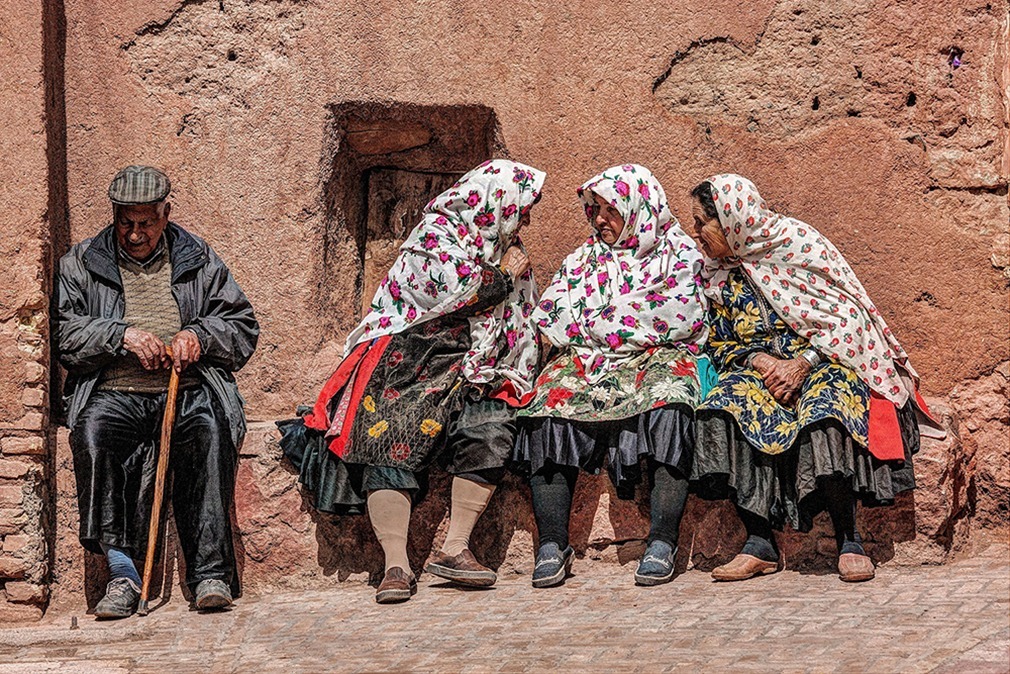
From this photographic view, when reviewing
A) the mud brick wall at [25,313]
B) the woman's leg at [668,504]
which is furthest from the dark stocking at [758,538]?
the mud brick wall at [25,313]

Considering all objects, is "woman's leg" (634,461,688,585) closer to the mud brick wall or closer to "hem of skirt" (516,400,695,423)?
"hem of skirt" (516,400,695,423)

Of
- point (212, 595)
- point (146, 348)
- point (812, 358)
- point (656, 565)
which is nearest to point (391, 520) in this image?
point (212, 595)

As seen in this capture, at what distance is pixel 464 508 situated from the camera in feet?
23.7

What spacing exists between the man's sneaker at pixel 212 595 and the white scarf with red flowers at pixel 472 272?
1.23 metres

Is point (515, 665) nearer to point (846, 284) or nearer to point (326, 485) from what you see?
point (326, 485)

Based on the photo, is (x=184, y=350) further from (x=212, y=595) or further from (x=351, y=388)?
(x=212, y=595)

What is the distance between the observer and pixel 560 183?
28.2 feet

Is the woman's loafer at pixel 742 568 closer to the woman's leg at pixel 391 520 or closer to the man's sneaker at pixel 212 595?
the woman's leg at pixel 391 520

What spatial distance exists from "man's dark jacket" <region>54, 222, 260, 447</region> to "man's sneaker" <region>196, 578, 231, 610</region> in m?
0.63

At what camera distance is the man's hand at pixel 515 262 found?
7.75 m

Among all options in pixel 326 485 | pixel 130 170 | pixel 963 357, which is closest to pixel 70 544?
pixel 326 485

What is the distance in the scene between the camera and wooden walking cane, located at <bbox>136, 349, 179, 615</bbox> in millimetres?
7102

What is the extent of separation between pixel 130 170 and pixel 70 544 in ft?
5.32

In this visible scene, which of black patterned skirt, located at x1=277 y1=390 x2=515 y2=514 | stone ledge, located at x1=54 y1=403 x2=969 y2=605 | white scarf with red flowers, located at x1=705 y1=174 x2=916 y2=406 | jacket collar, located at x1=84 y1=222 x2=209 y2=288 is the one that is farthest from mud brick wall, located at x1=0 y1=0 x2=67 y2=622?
white scarf with red flowers, located at x1=705 y1=174 x2=916 y2=406
